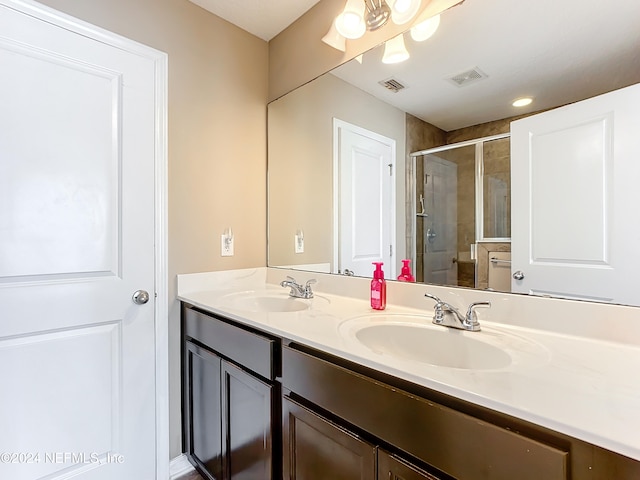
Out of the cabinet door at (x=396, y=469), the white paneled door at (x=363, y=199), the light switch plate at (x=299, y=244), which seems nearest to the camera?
the cabinet door at (x=396, y=469)

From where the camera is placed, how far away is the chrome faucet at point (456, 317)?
101cm

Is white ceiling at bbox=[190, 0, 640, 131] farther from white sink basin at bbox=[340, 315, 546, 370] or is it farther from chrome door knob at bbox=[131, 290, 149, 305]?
chrome door knob at bbox=[131, 290, 149, 305]

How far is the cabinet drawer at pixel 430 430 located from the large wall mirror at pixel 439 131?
2.03 feet

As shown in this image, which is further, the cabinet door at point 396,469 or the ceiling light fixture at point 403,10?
the ceiling light fixture at point 403,10

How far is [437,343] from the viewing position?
1.04 metres

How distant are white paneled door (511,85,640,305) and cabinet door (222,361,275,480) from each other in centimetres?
95

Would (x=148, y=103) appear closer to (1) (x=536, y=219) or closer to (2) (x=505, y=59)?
(2) (x=505, y=59)

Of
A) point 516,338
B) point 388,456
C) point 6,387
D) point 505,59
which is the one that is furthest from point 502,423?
point 6,387

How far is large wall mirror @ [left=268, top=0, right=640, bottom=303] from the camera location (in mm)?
979

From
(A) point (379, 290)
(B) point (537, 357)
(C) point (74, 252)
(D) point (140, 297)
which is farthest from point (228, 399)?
(B) point (537, 357)

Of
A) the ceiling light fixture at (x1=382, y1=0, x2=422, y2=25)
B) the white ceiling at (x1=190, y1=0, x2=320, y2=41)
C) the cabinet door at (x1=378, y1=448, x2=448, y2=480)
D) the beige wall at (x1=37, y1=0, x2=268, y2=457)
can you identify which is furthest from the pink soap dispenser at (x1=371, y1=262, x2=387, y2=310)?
the white ceiling at (x1=190, y1=0, x2=320, y2=41)

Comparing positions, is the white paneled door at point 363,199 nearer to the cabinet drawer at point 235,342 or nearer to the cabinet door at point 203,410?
the cabinet drawer at point 235,342

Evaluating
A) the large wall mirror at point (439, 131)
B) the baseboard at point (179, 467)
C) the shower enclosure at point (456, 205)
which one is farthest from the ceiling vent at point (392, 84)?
the baseboard at point (179, 467)

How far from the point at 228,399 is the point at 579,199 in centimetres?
139
